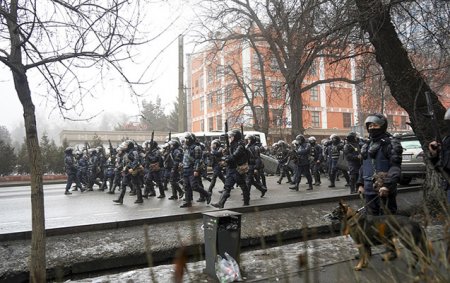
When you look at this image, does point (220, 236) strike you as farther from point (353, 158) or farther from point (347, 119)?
point (347, 119)

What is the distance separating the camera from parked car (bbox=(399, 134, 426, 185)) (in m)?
12.7

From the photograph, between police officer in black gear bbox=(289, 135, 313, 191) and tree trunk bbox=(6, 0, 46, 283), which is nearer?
tree trunk bbox=(6, 0, 46, 283)

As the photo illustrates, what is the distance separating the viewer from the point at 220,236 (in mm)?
5223

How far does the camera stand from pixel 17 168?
28.7 metres

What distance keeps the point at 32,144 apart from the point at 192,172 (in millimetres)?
6650

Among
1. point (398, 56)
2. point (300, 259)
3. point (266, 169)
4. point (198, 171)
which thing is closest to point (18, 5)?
point (300, 259)

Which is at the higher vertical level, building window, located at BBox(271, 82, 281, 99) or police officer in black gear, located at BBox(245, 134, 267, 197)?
building window, located at BBox(271, 82, 281, 99)

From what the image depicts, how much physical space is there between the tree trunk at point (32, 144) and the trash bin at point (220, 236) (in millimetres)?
1931

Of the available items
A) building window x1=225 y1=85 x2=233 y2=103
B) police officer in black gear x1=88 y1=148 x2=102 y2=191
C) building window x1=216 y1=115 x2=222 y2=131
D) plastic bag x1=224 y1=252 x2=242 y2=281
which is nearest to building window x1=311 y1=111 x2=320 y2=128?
building window x1=216 y1=115 x2=222 y2=131

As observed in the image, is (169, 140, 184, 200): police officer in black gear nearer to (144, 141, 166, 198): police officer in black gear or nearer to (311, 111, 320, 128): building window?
(144, 141, 166, 198): police officer in black gear

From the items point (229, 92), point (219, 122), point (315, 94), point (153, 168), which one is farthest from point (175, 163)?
point (315, 94)

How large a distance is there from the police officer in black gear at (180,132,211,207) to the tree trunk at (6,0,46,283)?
6.24 m

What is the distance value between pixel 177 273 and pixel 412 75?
30.2ft

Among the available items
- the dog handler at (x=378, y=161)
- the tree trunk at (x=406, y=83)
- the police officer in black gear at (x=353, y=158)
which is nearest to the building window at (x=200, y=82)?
the police officer in black gear at (x=353, y=158)
